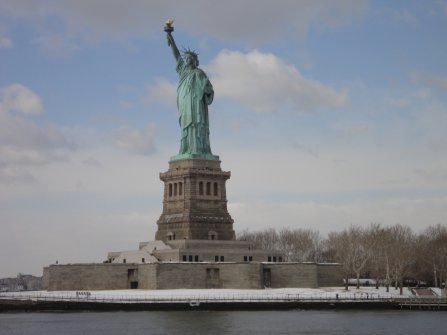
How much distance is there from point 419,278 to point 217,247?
1259 inches

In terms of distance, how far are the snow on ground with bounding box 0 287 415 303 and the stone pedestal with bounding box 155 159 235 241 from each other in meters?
10.2

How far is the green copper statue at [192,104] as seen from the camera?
98125 mm

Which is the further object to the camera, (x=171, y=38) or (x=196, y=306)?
(x=171, y=38)

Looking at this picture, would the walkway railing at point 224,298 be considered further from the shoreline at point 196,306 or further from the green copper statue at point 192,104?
the green copper statue at point 192,104

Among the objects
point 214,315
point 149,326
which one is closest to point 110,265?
point 214,315

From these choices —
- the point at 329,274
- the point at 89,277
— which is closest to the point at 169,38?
the point at 89,277

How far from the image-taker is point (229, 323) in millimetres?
66688

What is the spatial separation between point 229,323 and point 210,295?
15.8 metres

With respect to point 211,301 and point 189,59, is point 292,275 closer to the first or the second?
point 211,301

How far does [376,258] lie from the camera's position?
100188mm

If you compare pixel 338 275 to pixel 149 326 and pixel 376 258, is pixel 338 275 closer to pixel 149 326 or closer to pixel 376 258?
pixel 376 258

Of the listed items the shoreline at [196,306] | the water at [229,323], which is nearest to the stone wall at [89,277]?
the shoreline at [196,306]

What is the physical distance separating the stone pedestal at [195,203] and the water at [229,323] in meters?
19.3

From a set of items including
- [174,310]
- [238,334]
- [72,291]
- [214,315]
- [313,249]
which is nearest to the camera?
[238,334]
